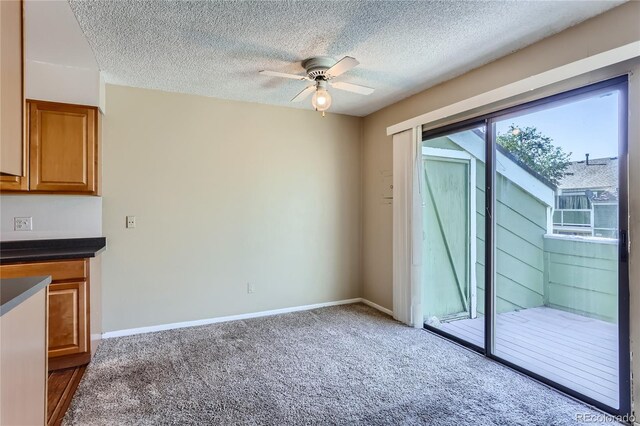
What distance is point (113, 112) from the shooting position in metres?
3.42

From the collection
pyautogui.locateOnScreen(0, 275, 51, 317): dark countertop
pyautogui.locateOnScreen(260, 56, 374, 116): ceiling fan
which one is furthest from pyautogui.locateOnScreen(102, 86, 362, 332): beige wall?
pyautogui.locateOnScreen(0, 275, 51, 317): dark countertop

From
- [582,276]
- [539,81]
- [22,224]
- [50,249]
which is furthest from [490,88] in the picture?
[22,224]

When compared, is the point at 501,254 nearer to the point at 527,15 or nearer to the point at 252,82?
the point at 527,15

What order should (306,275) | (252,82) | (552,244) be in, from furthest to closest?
(306,275) < (252,82) < (552,244)

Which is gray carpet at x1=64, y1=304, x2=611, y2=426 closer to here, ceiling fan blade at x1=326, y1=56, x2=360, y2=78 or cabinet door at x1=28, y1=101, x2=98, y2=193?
cabinet door at x1=28, y1=101, x2=98, y2=193

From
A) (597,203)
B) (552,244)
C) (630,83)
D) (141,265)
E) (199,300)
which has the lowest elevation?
(199,300)

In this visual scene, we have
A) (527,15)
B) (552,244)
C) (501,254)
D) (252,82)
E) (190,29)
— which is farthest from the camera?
(252,82)

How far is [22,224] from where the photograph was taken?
3004 millimetres

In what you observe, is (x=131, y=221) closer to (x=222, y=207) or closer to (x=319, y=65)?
(x=222, y=207)

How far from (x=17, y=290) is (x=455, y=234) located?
353cm

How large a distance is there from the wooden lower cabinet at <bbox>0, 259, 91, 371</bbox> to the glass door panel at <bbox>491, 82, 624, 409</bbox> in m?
3.54

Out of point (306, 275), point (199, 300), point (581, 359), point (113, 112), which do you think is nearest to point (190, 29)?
point (113, 112)

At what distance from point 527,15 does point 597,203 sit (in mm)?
1365

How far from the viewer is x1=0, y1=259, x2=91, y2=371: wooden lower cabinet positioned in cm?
265
